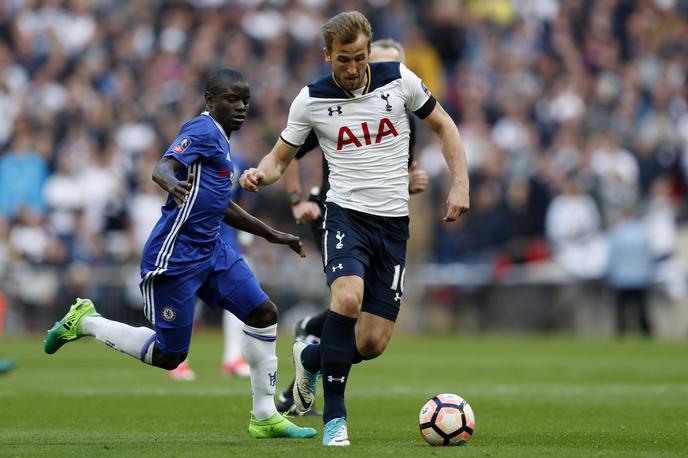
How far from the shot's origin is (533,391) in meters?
12.5

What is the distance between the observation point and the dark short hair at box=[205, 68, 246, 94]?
27.2 ft

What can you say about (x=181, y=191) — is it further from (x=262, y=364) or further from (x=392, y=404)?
(x=392, y=404)

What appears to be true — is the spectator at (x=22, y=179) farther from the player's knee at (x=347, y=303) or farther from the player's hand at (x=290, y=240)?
the player's knee at (x=347, y=303)

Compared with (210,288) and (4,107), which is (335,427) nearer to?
(210,288)

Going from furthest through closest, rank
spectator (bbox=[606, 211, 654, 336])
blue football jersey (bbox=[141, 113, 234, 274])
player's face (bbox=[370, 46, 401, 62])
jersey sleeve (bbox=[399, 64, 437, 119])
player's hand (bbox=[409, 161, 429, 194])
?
spectator (bbox=[606, 211, 654, 336])
player's face (bbox=[370, 46, 401, 62])
player's hand (bbox=[409, 161, 429, 194])
jersey sleeve (bbox=[399, 64, 437, 119])
blue football jersey (bbox=[141, 113, 234, 274])

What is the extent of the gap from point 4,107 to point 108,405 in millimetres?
14092

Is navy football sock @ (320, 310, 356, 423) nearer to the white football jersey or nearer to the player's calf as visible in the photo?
the white football jersey

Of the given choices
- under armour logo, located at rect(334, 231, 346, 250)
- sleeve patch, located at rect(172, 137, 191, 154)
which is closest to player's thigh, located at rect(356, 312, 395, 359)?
under armour logo, located at rect(334, 231, 346, 250)

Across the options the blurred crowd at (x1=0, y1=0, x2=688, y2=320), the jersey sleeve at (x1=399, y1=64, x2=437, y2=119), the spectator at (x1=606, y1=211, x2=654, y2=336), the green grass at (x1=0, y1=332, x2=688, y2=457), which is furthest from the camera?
the blurred crowd at (x1=0, y1=0, x2=688, y2=320)

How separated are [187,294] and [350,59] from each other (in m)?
1.82

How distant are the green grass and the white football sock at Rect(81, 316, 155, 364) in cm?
55

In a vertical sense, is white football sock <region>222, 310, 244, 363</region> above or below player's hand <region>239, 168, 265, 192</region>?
below

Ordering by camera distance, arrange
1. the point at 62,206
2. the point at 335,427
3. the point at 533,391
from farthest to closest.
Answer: the point at 62,206 < the point at 533,391 < the point at 335,427

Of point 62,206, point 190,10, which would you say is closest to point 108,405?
point 62,206
